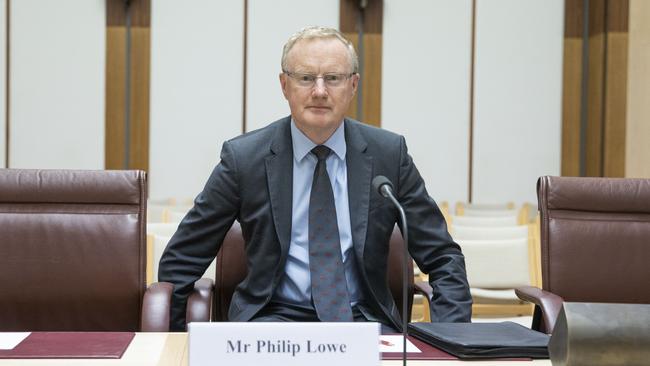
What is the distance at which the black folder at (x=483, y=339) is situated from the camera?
5.59 ft

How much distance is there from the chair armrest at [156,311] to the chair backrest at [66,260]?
A: 0.32m

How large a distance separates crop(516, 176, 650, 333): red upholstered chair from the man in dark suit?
1.42ft

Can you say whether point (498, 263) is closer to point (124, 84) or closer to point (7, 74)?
point (124, 84)

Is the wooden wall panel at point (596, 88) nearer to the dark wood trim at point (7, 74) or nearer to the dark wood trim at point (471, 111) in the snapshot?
the dark wood trim at point (471, 111)

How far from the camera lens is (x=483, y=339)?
1.77 m

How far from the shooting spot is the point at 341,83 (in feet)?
8.22

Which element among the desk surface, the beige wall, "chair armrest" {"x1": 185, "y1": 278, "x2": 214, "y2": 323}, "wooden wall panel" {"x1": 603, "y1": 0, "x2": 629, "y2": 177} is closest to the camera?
the desk surface

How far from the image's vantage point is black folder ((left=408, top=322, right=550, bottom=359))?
170 cm

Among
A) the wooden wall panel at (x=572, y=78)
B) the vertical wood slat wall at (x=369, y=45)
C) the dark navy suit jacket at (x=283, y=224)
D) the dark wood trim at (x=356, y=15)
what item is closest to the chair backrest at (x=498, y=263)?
the dark navy suit jacket at (x=283, y=224)

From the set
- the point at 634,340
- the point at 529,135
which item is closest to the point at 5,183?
the point at 634,340

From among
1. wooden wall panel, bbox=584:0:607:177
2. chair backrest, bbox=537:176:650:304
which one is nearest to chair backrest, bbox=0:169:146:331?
chair backrest, bbox=537:176:650:304

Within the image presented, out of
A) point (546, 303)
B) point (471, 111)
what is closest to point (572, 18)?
point (471, 111)

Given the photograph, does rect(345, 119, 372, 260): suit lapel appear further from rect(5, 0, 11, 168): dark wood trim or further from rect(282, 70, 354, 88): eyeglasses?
rect(5, 0, 11, 168): dark wood trim

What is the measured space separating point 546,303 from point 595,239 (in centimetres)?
48
